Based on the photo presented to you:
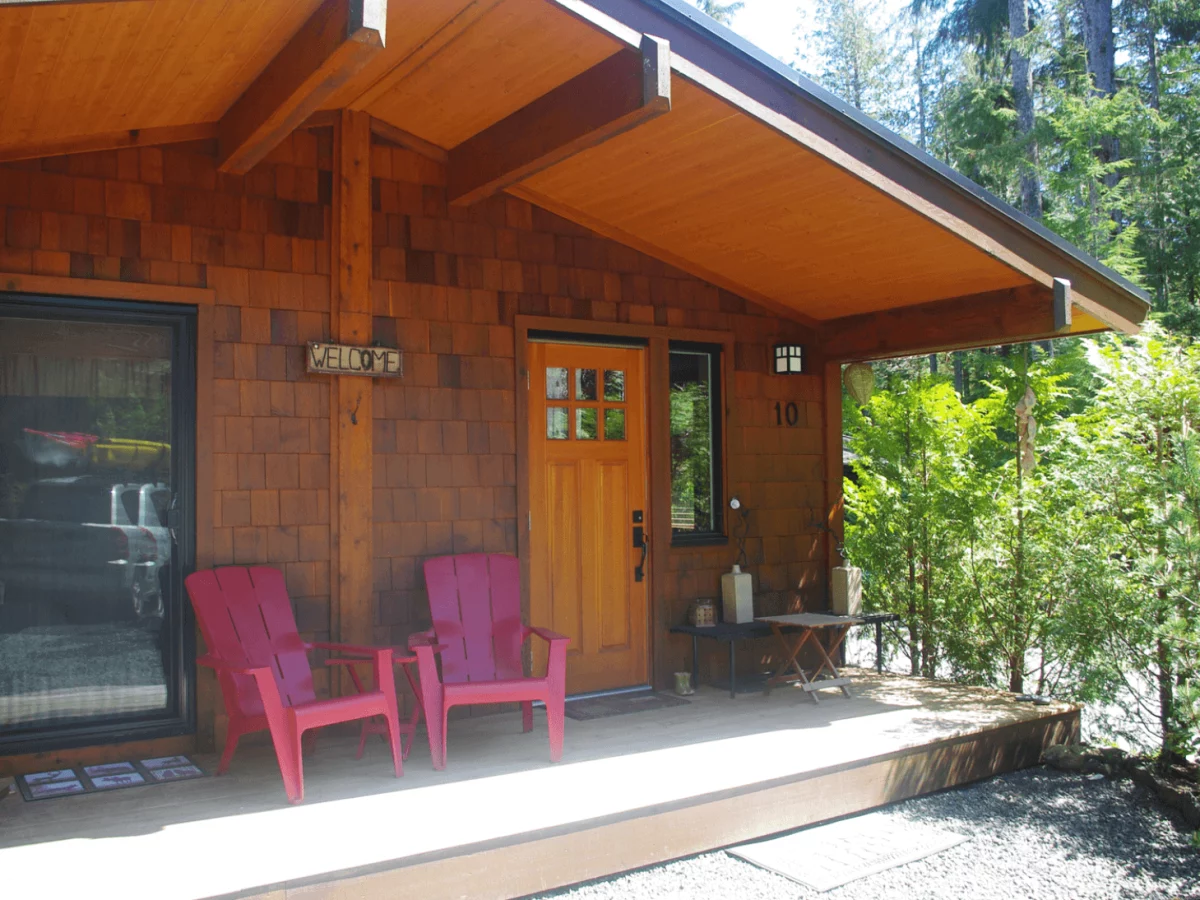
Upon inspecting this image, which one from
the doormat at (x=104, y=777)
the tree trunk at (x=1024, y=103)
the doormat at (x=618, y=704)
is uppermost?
the tree trunk at (x=1024, y=103)

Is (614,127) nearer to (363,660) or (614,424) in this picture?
(614,424)

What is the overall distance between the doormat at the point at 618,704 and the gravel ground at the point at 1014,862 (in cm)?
133

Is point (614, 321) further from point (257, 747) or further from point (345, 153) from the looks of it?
point (257, 747)

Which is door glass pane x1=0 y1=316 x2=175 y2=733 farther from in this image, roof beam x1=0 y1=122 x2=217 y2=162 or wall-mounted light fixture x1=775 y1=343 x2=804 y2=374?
wall-mounted light fixture x1=775 y1=343 x2=804 y2=374

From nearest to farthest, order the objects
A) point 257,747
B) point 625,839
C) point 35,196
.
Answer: point 625,839
point 35,196
point 257,747

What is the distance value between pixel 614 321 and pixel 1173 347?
8.76ft

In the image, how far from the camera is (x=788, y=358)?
611 cm

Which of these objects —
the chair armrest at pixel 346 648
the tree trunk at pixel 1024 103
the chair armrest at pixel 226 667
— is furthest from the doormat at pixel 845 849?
the tree trunk at pixel 1024 103

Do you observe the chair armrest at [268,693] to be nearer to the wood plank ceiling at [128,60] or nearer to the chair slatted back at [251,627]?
the chair slatted back at [251,627]

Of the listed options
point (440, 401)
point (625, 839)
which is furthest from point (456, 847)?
point (440, 401)

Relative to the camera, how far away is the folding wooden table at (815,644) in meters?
5.28

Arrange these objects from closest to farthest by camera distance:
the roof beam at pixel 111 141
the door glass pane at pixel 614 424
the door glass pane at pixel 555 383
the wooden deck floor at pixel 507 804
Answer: the wooden deck floor at pixel 507 804, the roof beam at pixel 111 141, the door glass pane at pixel 555 383, the door glass pane at pixel 614 424

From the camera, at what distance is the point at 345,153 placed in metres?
4.66

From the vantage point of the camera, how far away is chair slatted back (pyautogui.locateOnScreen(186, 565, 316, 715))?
3.99 metres
